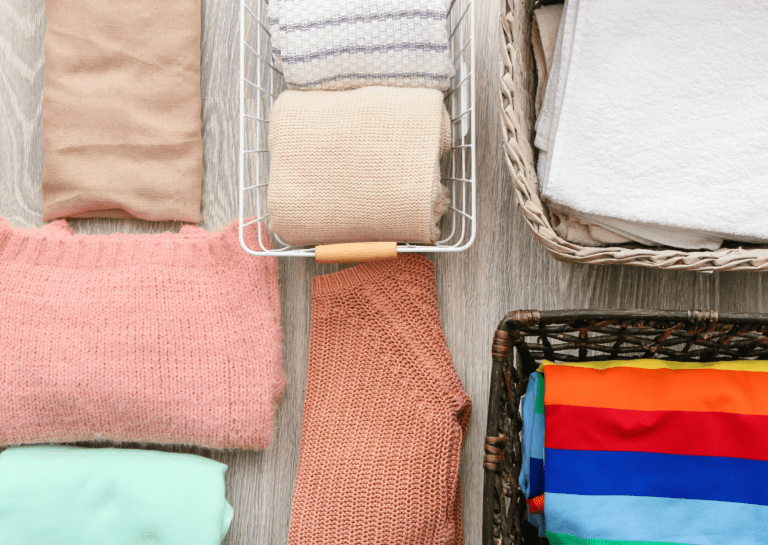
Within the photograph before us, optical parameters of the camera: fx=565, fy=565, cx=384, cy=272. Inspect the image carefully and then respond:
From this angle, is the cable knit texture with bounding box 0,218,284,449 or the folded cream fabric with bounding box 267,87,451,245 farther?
the cable knit texture with bounding box 0,218,284,449

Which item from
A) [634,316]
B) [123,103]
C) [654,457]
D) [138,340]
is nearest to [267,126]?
[123,103]

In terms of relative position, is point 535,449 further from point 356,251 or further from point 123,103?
point 123,103

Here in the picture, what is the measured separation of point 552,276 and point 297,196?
16.5 inches

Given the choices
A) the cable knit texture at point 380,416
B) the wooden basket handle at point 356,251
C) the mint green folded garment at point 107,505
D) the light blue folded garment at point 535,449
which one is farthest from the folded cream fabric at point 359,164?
the mint green folded garment at point 107,505

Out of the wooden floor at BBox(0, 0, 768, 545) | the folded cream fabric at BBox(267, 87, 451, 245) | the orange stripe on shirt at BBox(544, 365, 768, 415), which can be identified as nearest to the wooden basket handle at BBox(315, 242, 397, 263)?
the folded cream fabric at BBox(267, 87, 451, 245)

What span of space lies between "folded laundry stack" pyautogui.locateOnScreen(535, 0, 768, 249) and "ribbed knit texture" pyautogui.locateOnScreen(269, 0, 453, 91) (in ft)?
0.58

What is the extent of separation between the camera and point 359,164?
2.47ft

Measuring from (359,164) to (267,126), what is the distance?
0.81ft

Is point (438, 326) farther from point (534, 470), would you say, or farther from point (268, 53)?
point (268, 53)

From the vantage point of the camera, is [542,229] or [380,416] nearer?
[542,229]

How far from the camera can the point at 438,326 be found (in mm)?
872

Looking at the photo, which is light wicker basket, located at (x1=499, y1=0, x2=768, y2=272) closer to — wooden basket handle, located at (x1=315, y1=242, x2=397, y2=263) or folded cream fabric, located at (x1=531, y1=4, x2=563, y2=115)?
folded cream fabric, located at (x1=531, y1=4, x2=563, y2=115)

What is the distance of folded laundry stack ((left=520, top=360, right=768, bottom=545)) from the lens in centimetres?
70

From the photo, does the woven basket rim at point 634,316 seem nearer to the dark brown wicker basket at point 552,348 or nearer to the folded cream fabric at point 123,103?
the dark brown wicker basket at point 552,348
